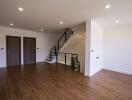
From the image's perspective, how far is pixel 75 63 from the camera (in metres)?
5.92

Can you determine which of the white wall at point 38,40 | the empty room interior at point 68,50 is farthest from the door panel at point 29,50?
the white wall at point 38,40

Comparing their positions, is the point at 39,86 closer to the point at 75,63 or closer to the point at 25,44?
the point at 75,63

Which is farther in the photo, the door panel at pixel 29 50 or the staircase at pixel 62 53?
the door panel at pixel 29 50

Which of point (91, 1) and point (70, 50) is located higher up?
point (91, 1)

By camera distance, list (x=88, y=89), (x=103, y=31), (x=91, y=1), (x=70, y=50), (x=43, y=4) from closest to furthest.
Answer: (x=91, y=1)
(x=43, y=4)
(x=88, y=89)
(x=103, y=31)
(x=70, y=50)

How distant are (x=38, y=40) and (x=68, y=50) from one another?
2.67m

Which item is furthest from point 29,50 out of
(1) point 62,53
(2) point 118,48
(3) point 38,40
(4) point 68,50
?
(2) point 118,48

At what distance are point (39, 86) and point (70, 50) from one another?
175 inches

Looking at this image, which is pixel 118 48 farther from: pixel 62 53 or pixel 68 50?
pixel 62 53

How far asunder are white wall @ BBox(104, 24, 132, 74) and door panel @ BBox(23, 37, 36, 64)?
538cm

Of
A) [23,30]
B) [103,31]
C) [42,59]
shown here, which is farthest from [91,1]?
[42,59]

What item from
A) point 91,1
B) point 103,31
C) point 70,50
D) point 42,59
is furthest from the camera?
point 42,59

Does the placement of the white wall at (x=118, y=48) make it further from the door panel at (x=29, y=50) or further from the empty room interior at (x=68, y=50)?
the door panel at (x=29, y=50)

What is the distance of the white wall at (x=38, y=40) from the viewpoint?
232 inches
